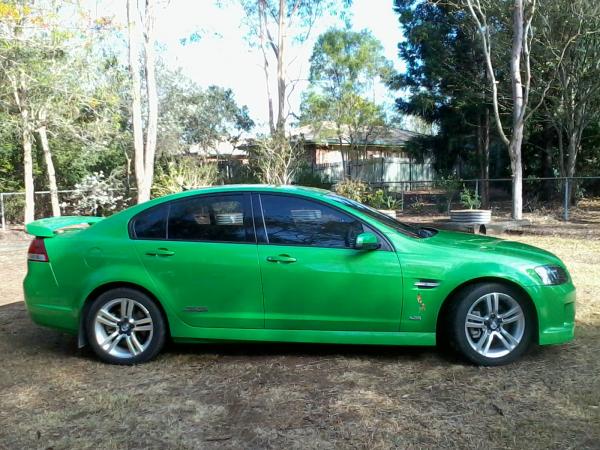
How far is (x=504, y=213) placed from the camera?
17.5m

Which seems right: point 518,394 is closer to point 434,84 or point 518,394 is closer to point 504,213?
point 504,213

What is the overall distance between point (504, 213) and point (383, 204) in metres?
4.07

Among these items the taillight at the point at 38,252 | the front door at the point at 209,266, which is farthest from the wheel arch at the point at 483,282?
the taillight at the point at 38,252

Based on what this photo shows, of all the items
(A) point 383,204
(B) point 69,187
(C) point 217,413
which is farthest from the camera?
(B) point 69,187

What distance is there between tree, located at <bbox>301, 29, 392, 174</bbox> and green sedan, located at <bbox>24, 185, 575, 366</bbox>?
23.9 metres

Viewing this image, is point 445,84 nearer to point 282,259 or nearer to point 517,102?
point 517,102

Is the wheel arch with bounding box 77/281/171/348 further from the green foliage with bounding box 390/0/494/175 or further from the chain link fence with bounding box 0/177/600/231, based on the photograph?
the green foliage with bounding box 390/0/494/175

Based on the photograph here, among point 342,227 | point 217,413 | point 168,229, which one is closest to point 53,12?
point 168,229

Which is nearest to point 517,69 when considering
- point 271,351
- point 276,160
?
point 276,160

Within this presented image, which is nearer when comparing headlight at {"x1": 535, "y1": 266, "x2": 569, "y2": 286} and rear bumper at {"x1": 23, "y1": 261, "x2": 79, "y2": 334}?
headlight at {"x1": 535, "y1": 266, "x2": 569, "y2": 286}

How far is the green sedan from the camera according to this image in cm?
420

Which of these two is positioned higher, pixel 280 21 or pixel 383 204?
pixel 280 21

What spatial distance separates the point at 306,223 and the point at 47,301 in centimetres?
229

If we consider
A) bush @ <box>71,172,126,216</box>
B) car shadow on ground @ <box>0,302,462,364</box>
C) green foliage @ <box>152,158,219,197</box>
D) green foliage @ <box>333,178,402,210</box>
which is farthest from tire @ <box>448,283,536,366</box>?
bush @ <box>71,172,126,216</box>
